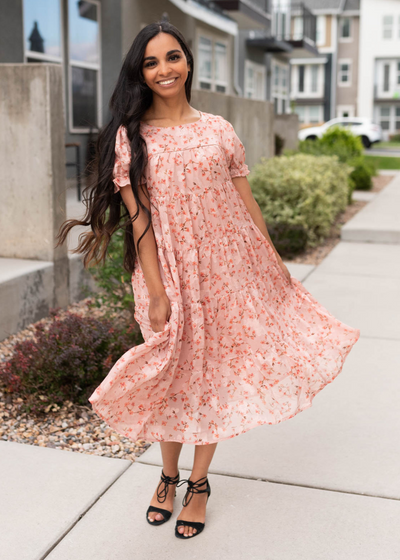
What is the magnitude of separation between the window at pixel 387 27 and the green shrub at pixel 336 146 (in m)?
31.5

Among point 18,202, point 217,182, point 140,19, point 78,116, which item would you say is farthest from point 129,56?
point 140,19

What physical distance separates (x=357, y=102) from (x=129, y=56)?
46374 millimetres

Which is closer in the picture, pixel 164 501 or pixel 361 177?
pixel 164 501

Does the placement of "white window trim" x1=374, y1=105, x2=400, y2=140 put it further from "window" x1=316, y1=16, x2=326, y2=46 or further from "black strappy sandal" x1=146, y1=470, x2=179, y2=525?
"black strappy sandal" x1=146, y1=470, x2=179, y2=525

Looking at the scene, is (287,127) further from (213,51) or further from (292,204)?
(292,204)

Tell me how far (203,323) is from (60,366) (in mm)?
1440

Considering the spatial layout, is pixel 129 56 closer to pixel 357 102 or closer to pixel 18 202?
pixel 18 202

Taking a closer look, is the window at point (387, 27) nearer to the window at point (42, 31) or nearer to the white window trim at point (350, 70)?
the white window trim at point (350, 70)

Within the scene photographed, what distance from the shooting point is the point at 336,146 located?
1512cm

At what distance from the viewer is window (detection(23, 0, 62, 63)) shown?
30.2ft


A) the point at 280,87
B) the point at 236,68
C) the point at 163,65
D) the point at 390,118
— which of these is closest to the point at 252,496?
the point at 163,65

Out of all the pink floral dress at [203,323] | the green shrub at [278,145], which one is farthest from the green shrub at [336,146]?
the pink floral dress at [203,323]

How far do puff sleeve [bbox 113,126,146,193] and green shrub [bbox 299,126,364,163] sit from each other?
12.2 meters

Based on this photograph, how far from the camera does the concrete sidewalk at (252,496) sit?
2352 millimetres
